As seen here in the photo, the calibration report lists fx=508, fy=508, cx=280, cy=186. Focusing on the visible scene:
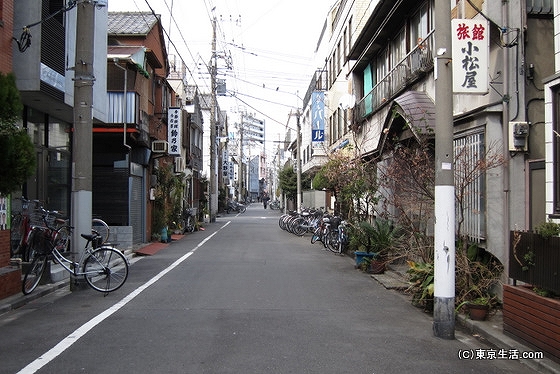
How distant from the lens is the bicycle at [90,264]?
359 inches

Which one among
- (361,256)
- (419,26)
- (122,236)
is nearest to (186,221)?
(122,236)

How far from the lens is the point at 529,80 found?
742 cm

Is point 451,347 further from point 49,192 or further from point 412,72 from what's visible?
point 49,192

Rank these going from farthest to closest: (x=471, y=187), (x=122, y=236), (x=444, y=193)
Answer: (x=122, y=236) → (x=471, y=187) → (x=444, y=193)

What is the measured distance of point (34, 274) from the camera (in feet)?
29.6

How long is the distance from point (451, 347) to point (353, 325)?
1.39m

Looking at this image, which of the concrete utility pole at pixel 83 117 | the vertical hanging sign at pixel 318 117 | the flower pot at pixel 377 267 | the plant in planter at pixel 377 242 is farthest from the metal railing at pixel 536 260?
the vertical hanging sign at pixel 318 117

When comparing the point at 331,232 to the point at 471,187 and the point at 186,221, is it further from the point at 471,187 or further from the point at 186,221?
the point at 186,221

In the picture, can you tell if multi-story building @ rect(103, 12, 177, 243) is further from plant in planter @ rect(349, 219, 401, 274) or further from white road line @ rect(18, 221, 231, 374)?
plant in planter @ rect(349, 219, 401, 274)

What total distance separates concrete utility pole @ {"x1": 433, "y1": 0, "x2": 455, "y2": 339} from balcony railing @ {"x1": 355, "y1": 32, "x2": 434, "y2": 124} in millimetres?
4600

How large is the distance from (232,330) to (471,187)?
4.78 m

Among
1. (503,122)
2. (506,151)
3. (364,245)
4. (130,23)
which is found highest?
(130,23)
